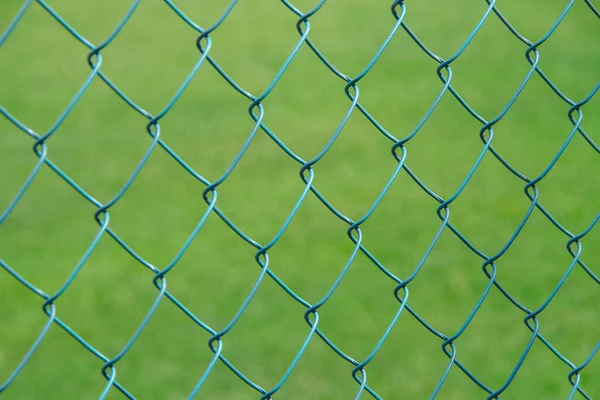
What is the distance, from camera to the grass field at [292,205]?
2.97 m

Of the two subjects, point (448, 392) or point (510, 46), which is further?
point (510, 46)

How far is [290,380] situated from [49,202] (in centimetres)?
178

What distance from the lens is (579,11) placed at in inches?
250

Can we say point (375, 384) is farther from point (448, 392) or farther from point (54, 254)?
point (54, 254)

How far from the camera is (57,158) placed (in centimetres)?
445

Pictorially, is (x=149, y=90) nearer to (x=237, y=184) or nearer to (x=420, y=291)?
(x=237, y=184)

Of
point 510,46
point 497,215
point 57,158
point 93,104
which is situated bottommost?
point 57,158

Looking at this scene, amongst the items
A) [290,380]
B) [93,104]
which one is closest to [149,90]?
[93,104]

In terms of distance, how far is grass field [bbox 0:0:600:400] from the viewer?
297 centimetres

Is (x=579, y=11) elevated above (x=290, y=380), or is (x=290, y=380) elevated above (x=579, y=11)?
(x=579, y=11)

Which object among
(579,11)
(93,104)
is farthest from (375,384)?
(579,11)

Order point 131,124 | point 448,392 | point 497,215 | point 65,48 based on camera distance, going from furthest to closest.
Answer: point 65,48, point 131,124, point 497,215, point 448,392

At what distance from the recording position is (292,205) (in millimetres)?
3979

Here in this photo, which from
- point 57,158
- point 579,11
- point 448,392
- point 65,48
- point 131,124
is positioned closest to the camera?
point 448,392
